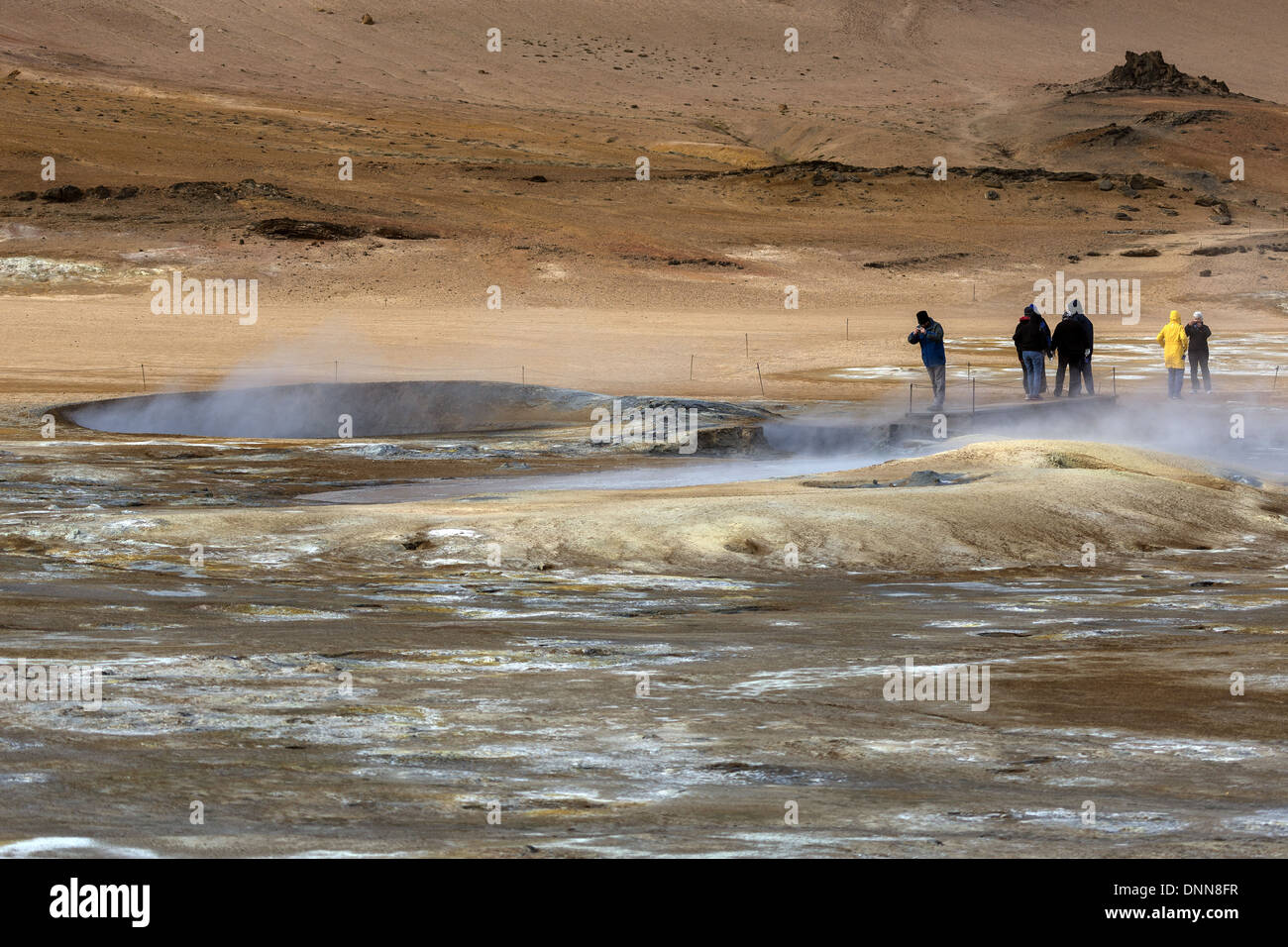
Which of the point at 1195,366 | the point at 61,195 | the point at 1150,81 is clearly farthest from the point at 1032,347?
the point at 1150,81

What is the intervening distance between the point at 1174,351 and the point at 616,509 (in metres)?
12.0

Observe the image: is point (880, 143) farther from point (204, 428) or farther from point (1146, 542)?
point (1146, 542)

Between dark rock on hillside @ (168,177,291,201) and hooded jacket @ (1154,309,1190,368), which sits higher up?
dark rock on hillside @ (168,177,291,201)

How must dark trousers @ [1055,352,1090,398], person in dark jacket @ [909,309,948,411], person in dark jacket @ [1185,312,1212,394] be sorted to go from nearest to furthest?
person in dark jacket @ [909,309,948,411] → dark trousers @ [1055,352,1090,398] → person in dark jacket @ [1185,312,1212,394]

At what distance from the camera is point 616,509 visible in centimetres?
1360

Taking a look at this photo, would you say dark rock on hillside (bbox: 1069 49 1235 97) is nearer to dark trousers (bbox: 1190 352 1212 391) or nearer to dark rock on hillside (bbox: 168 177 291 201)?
dark rock on hillside (bbox: 168 177 291 201)

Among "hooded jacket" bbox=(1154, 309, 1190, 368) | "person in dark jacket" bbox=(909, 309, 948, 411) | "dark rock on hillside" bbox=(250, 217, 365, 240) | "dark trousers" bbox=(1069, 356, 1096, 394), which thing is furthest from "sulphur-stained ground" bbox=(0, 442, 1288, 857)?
"dark rock on hillside" bbox=(250, 217, 365, 240)

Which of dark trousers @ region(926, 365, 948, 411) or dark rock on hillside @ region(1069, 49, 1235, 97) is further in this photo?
dark rock on hillside @ region(1069, 49, 1235, 97)

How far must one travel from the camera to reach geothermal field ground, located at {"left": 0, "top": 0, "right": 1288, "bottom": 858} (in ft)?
20.7

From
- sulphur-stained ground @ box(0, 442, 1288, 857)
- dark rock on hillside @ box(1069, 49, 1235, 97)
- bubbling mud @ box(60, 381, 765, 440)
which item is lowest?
sulphur-stained ground @ box(0, 442, 1288, 857)

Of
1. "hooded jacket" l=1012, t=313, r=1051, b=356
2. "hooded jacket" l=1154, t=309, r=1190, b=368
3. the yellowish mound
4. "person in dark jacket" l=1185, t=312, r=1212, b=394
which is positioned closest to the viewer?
the yellowish mound

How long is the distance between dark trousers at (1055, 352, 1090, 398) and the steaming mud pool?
530 cm

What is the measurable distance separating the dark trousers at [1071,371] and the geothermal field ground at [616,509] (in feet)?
Answer: 0.99

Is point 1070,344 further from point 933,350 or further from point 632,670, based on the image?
point 632,670
